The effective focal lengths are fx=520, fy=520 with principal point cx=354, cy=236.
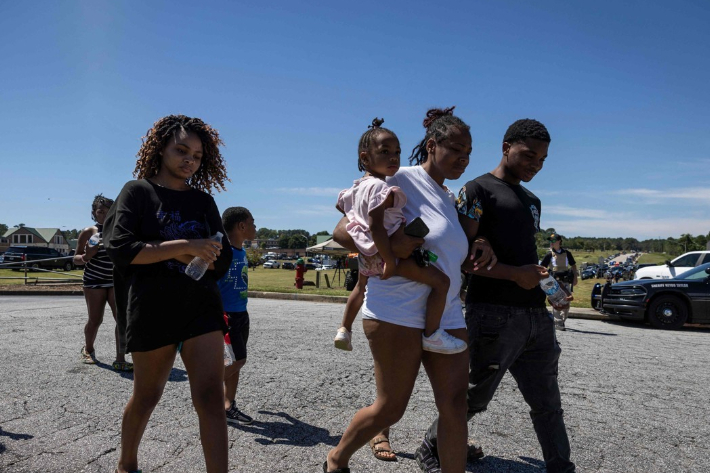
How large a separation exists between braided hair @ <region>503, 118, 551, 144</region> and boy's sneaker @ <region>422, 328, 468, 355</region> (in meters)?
1.23

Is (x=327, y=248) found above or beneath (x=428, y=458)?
above

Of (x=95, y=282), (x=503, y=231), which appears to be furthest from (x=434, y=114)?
(x=95, y=282)

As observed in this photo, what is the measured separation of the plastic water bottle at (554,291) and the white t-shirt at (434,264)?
476mm

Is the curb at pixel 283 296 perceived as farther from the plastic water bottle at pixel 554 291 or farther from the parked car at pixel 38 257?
the parked car at pixel 38 257

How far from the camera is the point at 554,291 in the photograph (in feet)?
9.07

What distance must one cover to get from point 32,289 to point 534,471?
1656cm

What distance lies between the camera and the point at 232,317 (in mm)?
3969

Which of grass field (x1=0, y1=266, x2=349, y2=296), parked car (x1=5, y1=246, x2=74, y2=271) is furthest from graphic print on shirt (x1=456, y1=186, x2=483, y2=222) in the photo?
parked car (x1=5, y1=246, x2=74, y2=271)

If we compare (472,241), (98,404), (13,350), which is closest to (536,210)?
(472,241)

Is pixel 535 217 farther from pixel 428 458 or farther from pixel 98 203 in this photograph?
pixel 98 203

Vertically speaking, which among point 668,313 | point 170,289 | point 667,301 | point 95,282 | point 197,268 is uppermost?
point 197,268

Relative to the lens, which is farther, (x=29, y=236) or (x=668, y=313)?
(x=29, y=236)

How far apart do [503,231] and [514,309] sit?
43 cm

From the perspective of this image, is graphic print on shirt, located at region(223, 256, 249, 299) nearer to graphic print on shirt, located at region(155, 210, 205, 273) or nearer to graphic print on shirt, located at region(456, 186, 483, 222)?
graphic print on shirt, located at region(155, 210, 205, 273)
